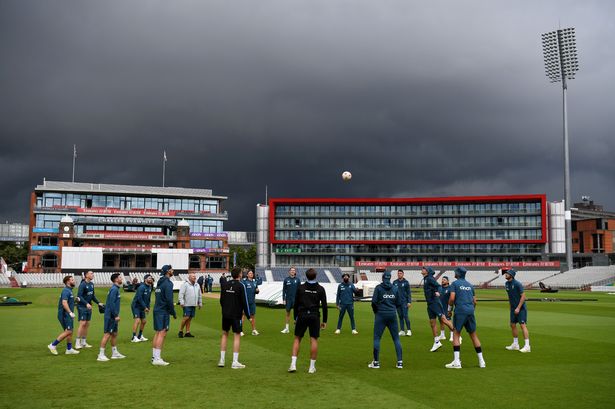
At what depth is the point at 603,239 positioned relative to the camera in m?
123

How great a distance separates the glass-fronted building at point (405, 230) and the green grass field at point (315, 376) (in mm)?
100805

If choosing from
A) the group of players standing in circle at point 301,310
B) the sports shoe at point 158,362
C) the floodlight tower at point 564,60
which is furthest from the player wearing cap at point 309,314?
the floodlight tower at point 564,60

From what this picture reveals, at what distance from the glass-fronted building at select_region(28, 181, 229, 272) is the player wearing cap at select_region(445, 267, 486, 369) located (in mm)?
100058

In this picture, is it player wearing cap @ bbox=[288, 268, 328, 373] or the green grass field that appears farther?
player wearing cap @ bbox=[288, 268, 328, 373]

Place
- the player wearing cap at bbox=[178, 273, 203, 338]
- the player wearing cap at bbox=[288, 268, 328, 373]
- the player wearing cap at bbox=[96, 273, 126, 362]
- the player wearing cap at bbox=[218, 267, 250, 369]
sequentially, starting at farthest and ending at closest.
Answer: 1. the player wearing cap at bbox=[178, 273, 203, 338]
2. the player wearing cap at bbox=[96, 273, 126, 362]
3. the player wearing cap at bbox=[218, 267, 250, 369]
4. the player wearing cap at bbox=[288, 268, 328, 373]

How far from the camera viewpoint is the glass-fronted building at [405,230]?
114062 mm

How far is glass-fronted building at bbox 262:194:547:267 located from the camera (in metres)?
114

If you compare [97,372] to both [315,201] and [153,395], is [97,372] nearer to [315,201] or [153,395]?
[153,395]

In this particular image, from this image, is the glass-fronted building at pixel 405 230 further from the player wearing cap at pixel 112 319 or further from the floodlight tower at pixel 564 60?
the player wearing cap at pixel 112 319

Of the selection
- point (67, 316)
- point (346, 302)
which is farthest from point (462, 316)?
point (67, 316)

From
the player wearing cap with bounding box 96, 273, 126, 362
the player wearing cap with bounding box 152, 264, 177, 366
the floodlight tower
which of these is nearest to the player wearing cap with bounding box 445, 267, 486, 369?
the player wearing cap with bounding box 152, 264, 177, 366

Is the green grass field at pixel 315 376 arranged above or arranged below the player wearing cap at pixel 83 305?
below

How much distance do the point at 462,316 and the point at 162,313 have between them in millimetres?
7293

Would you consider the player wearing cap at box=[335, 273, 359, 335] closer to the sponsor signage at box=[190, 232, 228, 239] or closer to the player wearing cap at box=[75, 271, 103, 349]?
the player wearing cap at box=[75, 271, 103, 349]
